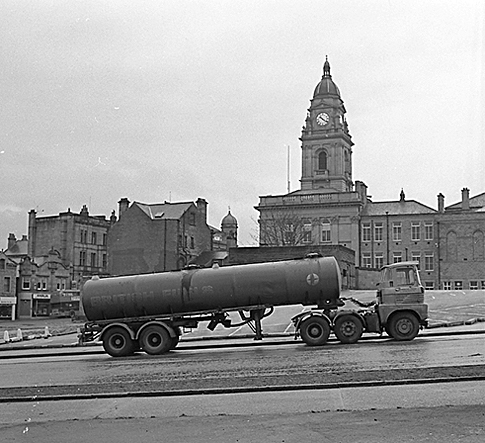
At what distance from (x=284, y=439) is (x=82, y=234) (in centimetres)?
9942

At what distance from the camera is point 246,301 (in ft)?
87.8

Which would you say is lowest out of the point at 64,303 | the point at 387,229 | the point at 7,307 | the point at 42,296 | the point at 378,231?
the point at 7,307

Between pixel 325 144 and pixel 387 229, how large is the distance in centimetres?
1800

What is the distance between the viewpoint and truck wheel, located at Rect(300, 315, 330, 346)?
2570cm

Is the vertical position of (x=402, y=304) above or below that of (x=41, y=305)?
above

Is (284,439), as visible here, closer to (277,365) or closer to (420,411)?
(420,411)

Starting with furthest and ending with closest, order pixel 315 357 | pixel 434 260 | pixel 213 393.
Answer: pixel 434 260, pixel 315 357, pixel 213 393

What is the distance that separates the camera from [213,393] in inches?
608

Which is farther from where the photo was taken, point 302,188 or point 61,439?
point 302,188

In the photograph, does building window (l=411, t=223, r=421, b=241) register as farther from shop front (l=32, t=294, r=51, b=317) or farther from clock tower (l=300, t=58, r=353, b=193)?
shop front (l=32, t=294, r=51, b=317)

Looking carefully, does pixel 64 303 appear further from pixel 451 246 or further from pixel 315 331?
pixel 315 331

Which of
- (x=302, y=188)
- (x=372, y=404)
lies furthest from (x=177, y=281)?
(x=302, y=188)

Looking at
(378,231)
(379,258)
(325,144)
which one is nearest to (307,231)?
(378,231)

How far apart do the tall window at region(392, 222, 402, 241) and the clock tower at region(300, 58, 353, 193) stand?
1298cm
